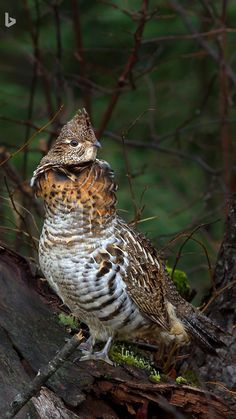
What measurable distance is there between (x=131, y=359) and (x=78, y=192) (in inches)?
33.9

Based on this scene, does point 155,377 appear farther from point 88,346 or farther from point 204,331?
point 204,331

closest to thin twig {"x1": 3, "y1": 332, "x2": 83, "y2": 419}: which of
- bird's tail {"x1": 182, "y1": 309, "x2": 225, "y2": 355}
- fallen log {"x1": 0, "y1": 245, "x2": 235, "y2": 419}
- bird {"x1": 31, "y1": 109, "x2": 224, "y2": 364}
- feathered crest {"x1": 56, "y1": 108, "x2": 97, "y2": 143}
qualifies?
fallen log {"x1": 0, "y1": 245, "x2": 235, "y2": 419}

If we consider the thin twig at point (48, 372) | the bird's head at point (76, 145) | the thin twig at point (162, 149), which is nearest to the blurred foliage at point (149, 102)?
the thin twig at point (162, 149)

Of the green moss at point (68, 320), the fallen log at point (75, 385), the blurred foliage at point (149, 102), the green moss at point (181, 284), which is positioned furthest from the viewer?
the blurred foliage at point (149, 102)

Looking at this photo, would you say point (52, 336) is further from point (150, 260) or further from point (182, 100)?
point (182, 100)

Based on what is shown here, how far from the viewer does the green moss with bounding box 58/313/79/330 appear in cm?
504

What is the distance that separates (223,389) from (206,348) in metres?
0.22

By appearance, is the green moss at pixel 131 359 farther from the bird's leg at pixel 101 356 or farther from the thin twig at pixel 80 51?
the thin twig at pixel 80 51

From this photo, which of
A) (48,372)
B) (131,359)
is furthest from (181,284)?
(48,372)

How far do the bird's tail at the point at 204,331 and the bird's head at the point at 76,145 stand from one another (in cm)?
103

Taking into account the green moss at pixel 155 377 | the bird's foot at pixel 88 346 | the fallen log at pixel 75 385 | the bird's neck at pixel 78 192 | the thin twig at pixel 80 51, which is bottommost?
the fallen log at pixel 75 385

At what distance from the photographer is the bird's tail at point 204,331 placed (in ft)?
17.0

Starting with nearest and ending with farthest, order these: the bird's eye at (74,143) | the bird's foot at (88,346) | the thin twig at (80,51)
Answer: the bird's eye at (74,143) → the bird's foot at (88,346) → the thin twig at (80,51)

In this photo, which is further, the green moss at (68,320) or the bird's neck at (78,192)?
the green moss at (68,320)
